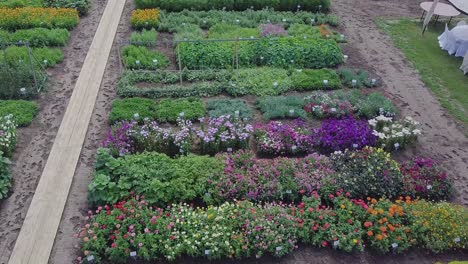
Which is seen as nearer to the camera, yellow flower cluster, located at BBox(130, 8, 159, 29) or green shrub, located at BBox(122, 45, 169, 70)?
green shrub, located at BBox(122, 45, 169, 70)

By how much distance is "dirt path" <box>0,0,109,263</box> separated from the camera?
9453 mm

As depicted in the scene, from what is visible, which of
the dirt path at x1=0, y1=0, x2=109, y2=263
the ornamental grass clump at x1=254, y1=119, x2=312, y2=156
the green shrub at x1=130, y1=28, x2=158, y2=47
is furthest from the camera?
the green shrub at x1=130, y1=28, x2=158, y2=47

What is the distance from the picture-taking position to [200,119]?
11.8m

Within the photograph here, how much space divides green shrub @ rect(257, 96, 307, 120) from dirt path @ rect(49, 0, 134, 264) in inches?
168

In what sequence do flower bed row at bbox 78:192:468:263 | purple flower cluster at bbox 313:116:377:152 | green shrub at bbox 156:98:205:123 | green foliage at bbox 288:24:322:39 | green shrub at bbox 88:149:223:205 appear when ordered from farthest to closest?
green foliage at bbox 288:24:322:39, green shrub at bbox 156:98:205:123, purple flower cluster at bbox 313:116:377:152, green shrub at bbox 88:149:223:205, flower bed row at bbox 78:192:468:263

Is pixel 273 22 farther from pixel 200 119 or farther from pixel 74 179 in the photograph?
pixel 74 179

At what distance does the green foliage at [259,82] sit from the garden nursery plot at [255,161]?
0.03 metres

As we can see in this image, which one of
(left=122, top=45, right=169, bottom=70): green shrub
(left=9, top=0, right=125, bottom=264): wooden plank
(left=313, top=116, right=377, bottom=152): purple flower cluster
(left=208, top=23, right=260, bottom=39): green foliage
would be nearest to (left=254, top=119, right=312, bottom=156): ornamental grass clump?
(left=313, top=116, right=377, bottom=152): purple flower cluster

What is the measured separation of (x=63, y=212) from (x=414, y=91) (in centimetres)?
1056

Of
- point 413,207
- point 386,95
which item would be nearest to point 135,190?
point 413,207

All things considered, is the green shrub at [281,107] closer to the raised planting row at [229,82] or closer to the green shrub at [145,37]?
the raised planting row at [229,82]

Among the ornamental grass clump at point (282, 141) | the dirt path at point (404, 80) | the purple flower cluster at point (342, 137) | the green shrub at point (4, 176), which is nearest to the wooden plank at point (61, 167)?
the green shrub at point (4, 176)

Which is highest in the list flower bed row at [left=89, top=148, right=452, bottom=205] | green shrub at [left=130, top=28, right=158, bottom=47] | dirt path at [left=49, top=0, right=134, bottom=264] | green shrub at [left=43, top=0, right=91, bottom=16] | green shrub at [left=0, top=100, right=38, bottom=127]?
green shrub at [left=43, top=0, right=91, bottom=16]

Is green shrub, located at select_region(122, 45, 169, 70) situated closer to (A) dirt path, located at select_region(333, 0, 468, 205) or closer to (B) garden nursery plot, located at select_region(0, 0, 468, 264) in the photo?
(B) garden nursery plot, located at select_region(0, 0, 468, 264)
